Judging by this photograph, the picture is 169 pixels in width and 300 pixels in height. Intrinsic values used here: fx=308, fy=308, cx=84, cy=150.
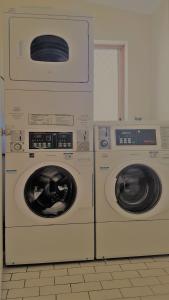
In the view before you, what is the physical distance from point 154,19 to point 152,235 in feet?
6.85

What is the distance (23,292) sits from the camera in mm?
1718

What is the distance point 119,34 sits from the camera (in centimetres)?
310

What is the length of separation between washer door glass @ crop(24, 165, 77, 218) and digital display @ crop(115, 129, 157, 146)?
1.43ft

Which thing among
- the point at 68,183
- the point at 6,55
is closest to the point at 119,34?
the point at 6,55

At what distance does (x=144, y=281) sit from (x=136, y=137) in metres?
0.93

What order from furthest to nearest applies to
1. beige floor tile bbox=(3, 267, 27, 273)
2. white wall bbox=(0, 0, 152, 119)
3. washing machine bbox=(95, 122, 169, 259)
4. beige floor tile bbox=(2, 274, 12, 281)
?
white wall bbox=(0, 0, 152, 119)
washing machine bbox=(95, 122, 169, 259)
beige floor tile bbox=(3, 267, 27, 273)
beige floor tile bbox=(2, 274, 12, 281)

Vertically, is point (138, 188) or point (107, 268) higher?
point (138, 188)

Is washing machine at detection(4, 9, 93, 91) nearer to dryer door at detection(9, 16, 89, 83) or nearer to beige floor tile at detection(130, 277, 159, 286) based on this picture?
dryer door at detection(9, 16, 89, 83)

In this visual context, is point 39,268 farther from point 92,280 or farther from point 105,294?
point 105,294

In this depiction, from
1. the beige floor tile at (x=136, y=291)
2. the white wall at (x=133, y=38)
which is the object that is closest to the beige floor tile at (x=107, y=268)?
the beige floor tile at (x=136, y=291)

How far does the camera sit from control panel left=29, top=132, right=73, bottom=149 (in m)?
2.04

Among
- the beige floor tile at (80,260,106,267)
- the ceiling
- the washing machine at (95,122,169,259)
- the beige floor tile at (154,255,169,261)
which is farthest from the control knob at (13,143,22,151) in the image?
the ceiling

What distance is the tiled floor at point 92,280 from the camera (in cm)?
169

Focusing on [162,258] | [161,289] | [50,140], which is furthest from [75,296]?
[50,140]
